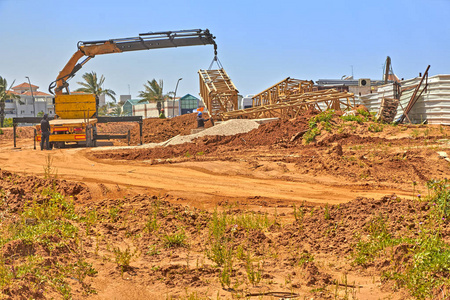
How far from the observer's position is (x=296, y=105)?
24.7 metres

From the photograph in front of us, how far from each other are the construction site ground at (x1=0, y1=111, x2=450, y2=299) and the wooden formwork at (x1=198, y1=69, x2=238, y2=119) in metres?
8.72

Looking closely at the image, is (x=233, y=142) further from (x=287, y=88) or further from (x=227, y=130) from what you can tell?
(x=287, y=88)

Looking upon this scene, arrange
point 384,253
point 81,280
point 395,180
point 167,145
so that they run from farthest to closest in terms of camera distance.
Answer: point 167,145
point 395,180
point 384,253
point 81,280

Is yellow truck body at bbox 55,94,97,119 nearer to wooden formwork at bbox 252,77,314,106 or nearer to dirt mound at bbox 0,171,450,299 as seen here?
wooden formwork at bbox 252,77,314,106

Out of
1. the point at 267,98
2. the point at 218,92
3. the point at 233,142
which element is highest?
the point at 218,92

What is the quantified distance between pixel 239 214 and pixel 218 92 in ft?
59.8

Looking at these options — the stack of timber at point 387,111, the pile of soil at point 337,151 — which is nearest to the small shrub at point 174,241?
the pile of soil at point 337,151

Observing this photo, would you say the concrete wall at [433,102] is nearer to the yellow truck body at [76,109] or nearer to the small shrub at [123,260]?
the yellow truck body at [76,109]

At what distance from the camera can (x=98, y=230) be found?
8.03m

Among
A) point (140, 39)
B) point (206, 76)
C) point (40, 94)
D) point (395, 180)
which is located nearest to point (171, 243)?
point (395, 180)

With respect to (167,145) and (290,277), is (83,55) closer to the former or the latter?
(167,145)

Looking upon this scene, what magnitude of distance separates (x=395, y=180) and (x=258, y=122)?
12.0m

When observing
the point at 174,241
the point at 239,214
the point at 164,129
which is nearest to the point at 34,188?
the point at 239,214

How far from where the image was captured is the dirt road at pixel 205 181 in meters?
11.6
